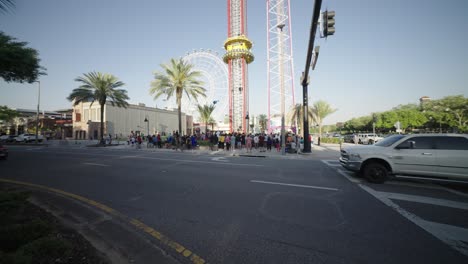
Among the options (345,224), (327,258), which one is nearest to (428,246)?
(345,224)

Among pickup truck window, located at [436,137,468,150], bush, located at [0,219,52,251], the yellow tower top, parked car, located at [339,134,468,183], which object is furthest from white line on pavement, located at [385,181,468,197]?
the yellow tower top

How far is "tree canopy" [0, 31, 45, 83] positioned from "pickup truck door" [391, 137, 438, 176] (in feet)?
69.6

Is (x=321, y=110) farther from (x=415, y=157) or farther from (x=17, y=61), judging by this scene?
(x=17, y=61)

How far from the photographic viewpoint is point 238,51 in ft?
163

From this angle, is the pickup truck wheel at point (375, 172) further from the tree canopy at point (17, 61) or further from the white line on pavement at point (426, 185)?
the tree canopy at point (17, 61)

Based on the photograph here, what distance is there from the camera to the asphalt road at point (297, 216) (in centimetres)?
254

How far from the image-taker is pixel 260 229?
3.17 m

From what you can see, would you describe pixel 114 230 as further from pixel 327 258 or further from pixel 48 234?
pixel 327 258

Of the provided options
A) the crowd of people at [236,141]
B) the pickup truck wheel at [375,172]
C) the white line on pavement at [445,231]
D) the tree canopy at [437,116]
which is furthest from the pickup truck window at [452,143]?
the tree canopy at [437,116]

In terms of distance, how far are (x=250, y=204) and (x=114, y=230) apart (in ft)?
8.99

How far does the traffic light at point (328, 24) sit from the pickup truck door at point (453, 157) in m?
5.17

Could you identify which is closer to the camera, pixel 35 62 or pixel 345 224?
pixel 345 224

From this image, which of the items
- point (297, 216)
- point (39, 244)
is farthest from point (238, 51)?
point (39, 244)

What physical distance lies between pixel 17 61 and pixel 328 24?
18927 millimetres
